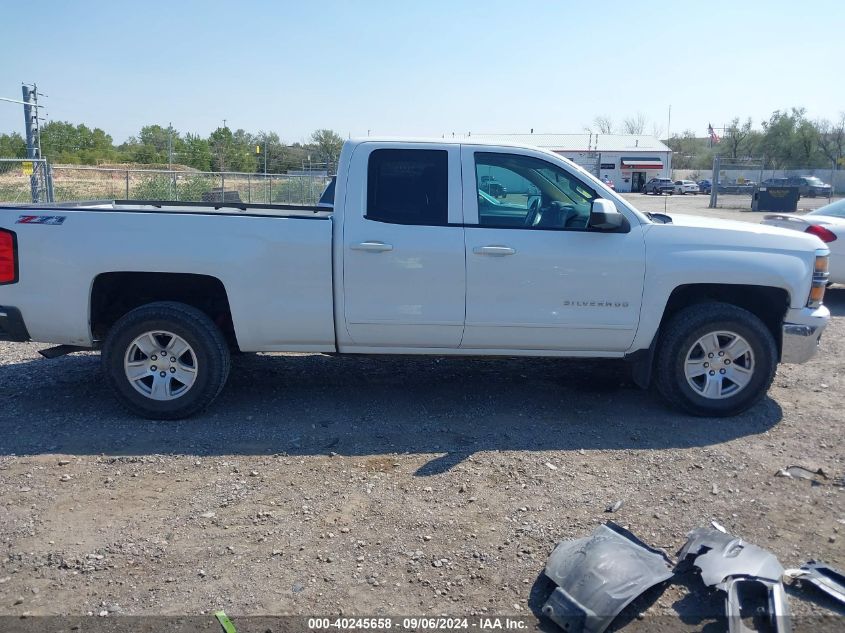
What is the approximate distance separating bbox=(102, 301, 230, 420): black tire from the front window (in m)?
2.18

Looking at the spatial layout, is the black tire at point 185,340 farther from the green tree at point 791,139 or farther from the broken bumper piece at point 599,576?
the green tree at point 791,139

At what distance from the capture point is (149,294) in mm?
5727

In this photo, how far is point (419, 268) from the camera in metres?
5.36

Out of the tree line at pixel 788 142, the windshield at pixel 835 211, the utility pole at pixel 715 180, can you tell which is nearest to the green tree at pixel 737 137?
the tree line at pixel 788 142

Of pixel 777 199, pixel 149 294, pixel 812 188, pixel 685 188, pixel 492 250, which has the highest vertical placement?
pixel 685 188

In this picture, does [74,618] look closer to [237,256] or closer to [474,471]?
[474,471]

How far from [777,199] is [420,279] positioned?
110 ft

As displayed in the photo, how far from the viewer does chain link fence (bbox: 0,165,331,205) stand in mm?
20609

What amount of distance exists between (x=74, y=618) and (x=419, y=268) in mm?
3060

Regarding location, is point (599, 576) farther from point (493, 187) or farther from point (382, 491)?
point (493, 187)

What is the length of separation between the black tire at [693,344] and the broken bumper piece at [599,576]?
6.84 feet

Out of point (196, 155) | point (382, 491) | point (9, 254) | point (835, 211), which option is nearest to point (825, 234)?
point (835, 211)

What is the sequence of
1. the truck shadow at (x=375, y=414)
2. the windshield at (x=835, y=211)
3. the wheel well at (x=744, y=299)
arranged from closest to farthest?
the truck shadow at (x=375, y=414), the wheel well at (x=744, y=299), the windshield at (x=835, y=211)

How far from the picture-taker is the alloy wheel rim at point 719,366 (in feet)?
18.5
